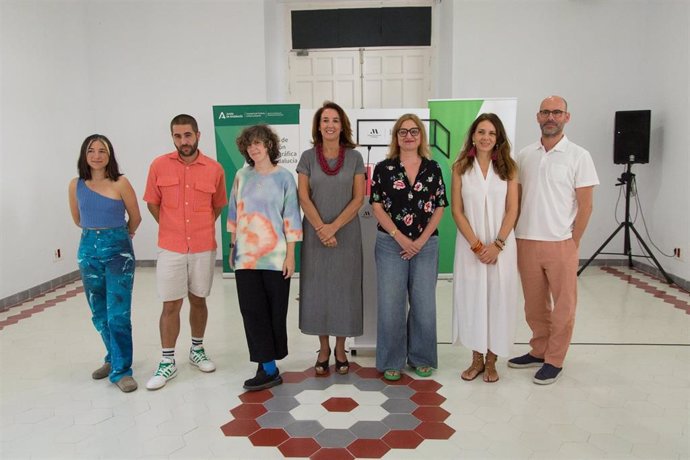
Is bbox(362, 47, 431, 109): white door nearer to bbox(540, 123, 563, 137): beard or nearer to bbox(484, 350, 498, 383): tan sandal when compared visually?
bbox(540, 123, 563, 137): beard

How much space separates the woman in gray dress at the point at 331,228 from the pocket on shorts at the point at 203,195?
0.53 metres

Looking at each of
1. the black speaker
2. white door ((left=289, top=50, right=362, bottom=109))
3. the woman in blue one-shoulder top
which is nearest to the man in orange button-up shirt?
the woman in blue one-shoulder top

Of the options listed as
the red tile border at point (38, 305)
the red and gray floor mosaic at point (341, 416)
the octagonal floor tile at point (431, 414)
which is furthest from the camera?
the red tile border at point (38, 305)

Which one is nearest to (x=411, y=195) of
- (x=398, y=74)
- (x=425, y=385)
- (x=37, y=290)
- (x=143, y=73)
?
Result: (x=425, y=385)

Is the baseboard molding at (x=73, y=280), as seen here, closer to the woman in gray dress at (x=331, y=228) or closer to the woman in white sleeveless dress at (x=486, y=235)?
the woman in white sleeveless dress at (x=486, y=235)

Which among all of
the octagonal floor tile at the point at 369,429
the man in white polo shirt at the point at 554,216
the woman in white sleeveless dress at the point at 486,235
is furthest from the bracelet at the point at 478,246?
the octagonal floor tile at the point at 369,429

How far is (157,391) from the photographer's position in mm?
3117

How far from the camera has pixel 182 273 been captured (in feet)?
10.4

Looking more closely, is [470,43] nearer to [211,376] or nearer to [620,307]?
[620,307]

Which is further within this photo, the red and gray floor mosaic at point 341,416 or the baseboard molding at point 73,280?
the baseboard molding at point 73,280

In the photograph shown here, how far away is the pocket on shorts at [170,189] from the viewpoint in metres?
3.09

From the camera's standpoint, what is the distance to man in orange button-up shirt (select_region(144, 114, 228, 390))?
309 cm

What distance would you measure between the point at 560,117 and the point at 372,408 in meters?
1.93

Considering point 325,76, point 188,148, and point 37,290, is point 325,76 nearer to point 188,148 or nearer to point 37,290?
point 37,290
